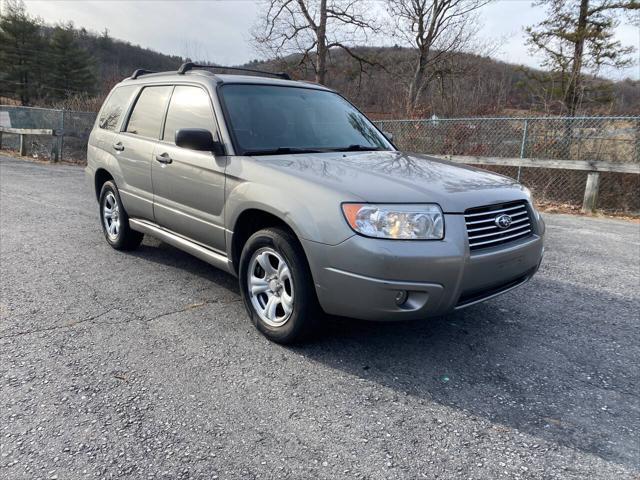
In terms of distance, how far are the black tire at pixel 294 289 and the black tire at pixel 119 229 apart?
2.44 metres

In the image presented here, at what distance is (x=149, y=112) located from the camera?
14.9 feet

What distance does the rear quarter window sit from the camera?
5023mm

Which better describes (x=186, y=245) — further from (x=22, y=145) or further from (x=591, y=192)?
(x=22, y=145)

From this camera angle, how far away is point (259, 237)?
316 centimetres

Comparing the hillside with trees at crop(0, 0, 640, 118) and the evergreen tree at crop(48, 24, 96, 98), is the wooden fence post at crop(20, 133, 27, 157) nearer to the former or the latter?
the hillside with trees at crop(0, 0, 640, 118)

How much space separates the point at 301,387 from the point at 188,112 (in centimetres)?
255

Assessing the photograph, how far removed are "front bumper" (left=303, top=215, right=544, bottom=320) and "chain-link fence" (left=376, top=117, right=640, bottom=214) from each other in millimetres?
7700

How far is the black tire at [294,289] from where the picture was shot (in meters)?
2.92

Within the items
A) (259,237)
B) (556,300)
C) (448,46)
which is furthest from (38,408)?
(448,46)

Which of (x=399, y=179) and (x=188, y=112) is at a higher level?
(x=188, y=112)

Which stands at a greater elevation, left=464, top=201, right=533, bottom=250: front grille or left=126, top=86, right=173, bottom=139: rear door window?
left=126, top=86, right=173, bottom=139: rear door window

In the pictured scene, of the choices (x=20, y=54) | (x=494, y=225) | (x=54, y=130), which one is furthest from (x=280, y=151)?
(x=20, y=54)

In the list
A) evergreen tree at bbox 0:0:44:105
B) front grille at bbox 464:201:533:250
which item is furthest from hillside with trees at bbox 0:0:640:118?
evergreen tree at bbox 0:0:44:105

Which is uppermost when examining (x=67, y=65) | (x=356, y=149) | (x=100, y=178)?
(x=67, y=65)
